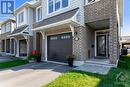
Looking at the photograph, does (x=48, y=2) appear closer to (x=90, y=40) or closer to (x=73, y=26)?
(x=73, y=26)

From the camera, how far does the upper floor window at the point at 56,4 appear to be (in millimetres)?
14864

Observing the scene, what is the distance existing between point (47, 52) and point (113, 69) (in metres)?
9.24

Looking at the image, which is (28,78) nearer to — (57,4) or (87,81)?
(87,81)

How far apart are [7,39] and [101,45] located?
2282 cm

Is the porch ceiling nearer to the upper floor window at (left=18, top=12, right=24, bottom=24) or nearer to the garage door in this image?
the garage door

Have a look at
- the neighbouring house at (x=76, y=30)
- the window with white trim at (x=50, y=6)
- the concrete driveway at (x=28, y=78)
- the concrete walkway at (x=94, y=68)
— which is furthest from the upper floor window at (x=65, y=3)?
the concrete driveway at (x=28, y=78)

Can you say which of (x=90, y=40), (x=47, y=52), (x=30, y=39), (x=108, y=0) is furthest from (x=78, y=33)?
(x=30, y=39)

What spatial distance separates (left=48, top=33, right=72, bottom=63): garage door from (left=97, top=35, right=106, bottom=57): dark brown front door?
326 centimetres

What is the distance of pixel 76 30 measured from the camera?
1340 cm

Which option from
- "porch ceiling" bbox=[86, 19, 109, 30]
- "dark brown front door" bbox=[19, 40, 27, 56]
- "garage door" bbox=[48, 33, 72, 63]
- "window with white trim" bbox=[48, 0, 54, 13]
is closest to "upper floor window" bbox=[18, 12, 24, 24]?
"dark brown front door" bbox=[19, 40, 27, 56]

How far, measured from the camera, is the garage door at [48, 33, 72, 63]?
48.4 feet

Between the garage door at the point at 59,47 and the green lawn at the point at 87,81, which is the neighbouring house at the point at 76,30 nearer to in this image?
the garage door at the point at 59,47

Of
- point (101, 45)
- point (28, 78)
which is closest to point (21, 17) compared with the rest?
point (101, 45)

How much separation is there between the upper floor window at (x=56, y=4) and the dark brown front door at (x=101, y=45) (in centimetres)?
481
